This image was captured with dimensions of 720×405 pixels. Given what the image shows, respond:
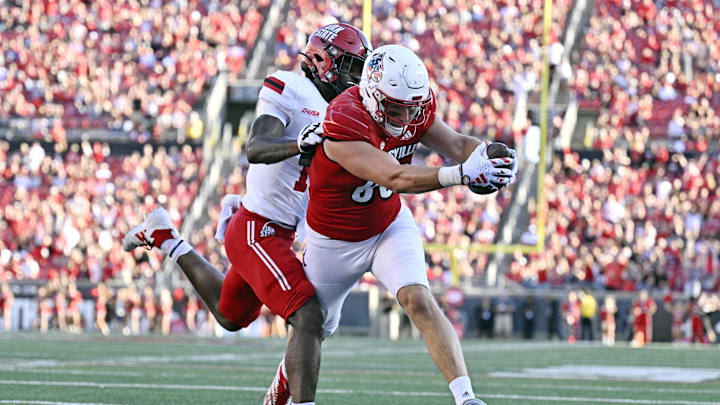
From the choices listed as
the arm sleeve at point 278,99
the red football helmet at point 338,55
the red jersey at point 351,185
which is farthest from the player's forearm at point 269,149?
the red football helmet at point 338,55

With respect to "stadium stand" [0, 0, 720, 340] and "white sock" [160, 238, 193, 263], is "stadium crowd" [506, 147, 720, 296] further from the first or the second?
"white sock" [160, 238, 193, 263]

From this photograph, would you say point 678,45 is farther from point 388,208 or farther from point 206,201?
point 388,208

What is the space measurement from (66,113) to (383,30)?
724 cm

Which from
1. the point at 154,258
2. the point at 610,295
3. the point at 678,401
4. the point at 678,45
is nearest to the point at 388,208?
the point at 678,401

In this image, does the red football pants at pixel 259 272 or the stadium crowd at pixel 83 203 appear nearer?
the red football pants at pixel 259 272

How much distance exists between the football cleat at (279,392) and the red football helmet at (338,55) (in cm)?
121

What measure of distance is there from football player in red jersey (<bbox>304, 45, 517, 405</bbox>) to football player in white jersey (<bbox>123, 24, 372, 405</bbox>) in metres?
0.15

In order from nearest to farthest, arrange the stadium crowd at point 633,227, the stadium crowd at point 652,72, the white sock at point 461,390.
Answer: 1. the white sock at point 461,390
2. the stadium crowd at point 633,227
3. the stadium crowd at point 652,72

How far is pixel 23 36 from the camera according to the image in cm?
2755

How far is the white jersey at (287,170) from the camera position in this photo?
4.99 m

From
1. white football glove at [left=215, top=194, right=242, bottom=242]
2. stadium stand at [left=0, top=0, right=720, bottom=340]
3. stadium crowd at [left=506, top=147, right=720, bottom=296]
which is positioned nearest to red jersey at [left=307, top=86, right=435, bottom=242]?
white football glove at [left=215, top=194, right=242, bottom=242]

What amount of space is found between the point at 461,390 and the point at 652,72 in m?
22.0

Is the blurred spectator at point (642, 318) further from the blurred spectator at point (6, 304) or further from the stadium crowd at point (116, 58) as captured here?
the blurred spectator at point (6, 304)

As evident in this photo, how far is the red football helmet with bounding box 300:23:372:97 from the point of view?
4934mm
